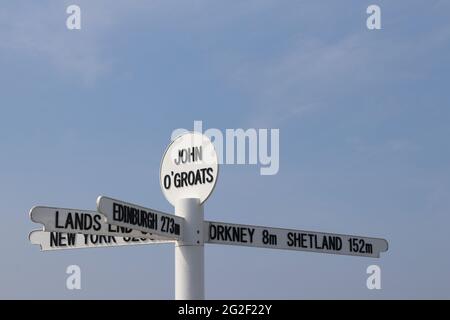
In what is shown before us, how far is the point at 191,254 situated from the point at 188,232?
12.1 inches

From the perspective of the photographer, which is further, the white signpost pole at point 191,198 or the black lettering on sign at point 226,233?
the black lettering on sign at point 226,233

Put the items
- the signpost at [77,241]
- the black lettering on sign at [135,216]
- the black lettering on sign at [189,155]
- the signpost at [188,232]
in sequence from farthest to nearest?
1. the black lettering on sign at [189,155]
2. the signpost at [77,241]
3. the signpost at [188,232]
4. the black lettering on sign at [135,216]

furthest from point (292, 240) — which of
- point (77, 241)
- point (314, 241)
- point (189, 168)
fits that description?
point (77, 241)

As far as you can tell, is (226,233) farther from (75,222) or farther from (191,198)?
(75,222)

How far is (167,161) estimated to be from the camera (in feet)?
39.0

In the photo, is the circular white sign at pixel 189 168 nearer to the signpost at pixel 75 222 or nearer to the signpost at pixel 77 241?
the signpost at pixel 77 241

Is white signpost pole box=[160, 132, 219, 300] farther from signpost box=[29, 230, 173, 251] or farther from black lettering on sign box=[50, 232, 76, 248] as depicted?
black lettering on sign box=[50, 232, 76, 248]

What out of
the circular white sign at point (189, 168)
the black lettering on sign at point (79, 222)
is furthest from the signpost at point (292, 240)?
the black lettering on sign at point (79, 222)

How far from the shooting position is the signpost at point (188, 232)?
10.8 metres

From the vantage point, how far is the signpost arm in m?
11.2

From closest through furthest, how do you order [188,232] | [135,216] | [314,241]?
1. [135,216]
2. [188,232]
3. [314,241]

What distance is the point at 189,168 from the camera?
11.6 metres
